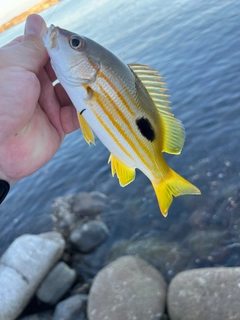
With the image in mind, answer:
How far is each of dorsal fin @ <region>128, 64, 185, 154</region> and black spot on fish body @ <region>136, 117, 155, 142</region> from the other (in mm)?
110

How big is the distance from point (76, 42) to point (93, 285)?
455 centimetres

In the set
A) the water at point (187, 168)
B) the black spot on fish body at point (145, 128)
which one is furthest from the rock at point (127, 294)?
the black spot on fish body at point (145, 128)

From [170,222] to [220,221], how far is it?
1.00 m

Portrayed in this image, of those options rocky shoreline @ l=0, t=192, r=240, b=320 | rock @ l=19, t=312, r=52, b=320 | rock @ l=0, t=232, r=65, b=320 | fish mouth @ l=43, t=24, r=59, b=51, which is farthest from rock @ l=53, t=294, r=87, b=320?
fish mouth @ l=43, t=24, r=59, b=51

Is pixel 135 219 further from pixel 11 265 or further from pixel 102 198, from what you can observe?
pixel 11 265

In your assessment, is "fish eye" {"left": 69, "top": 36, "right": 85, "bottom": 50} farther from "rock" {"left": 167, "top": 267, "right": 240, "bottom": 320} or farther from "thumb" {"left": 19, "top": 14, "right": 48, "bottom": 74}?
"rock" {"left": 167, "top": 267, "right": 240, "bottom": 320}

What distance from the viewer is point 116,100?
8.05 ft

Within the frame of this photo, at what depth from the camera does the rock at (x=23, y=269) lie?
6.49 m

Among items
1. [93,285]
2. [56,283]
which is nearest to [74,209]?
[56,283]

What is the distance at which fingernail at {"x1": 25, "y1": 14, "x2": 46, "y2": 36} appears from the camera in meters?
2.98

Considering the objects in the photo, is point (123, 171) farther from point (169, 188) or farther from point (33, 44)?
point (33, 44)

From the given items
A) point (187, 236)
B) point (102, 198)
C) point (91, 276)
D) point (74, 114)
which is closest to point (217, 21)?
point (102, 198)

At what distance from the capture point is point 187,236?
7.03 metres

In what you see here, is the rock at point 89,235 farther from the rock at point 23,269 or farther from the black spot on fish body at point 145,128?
the black spot on fish body at point 145,128
